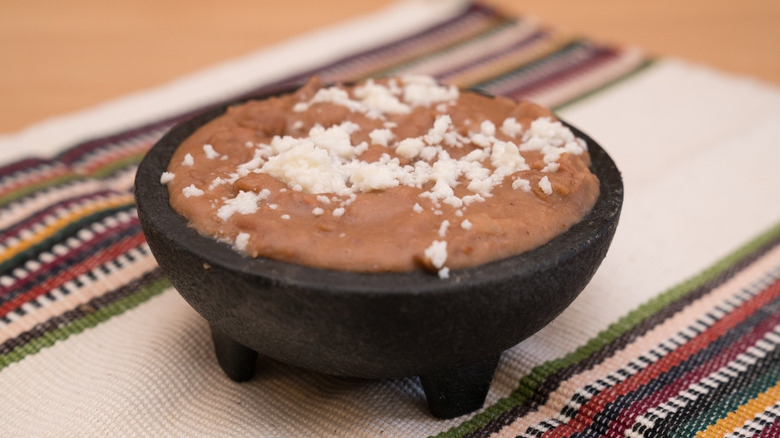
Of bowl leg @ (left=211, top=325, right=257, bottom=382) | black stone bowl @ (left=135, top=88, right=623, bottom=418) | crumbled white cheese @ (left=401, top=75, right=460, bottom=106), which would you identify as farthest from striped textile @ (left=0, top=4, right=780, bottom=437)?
crumbled white cheese @ (left=401, top=75, right=460, bottom=106)

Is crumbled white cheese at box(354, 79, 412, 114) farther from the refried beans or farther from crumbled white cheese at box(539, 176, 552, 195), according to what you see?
crumbled white cheese at box(539, 176, 552, 195)

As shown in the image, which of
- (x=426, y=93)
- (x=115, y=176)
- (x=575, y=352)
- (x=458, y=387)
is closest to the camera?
(x=458, y=387)

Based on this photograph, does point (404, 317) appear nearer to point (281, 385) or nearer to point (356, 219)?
point (356, 219)

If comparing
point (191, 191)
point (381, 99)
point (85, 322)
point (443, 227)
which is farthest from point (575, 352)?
point (85, 322)

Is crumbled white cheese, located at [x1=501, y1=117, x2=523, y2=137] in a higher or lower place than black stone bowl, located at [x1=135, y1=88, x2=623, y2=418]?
higher

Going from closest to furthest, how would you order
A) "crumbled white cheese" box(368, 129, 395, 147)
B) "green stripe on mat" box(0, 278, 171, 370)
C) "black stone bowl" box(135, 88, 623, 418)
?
"black stone bowl" box(135, 88, 623, 418)
"crumbled white cheese" box(368, 129, 395, 147)
"green stripe on mat" box(0, 278, 171, 370)

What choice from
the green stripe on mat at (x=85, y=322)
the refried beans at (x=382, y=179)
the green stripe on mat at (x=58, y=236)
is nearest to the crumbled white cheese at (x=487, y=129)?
the refried beans at (x=382, y=179)

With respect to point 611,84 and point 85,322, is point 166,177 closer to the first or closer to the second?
point 85,322

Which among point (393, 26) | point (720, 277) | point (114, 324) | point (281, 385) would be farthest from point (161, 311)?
point (393, 26)

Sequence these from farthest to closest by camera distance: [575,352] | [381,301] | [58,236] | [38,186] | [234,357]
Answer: [38,186] → [58,236] → [575,352] → [234,357] → [381,301]
